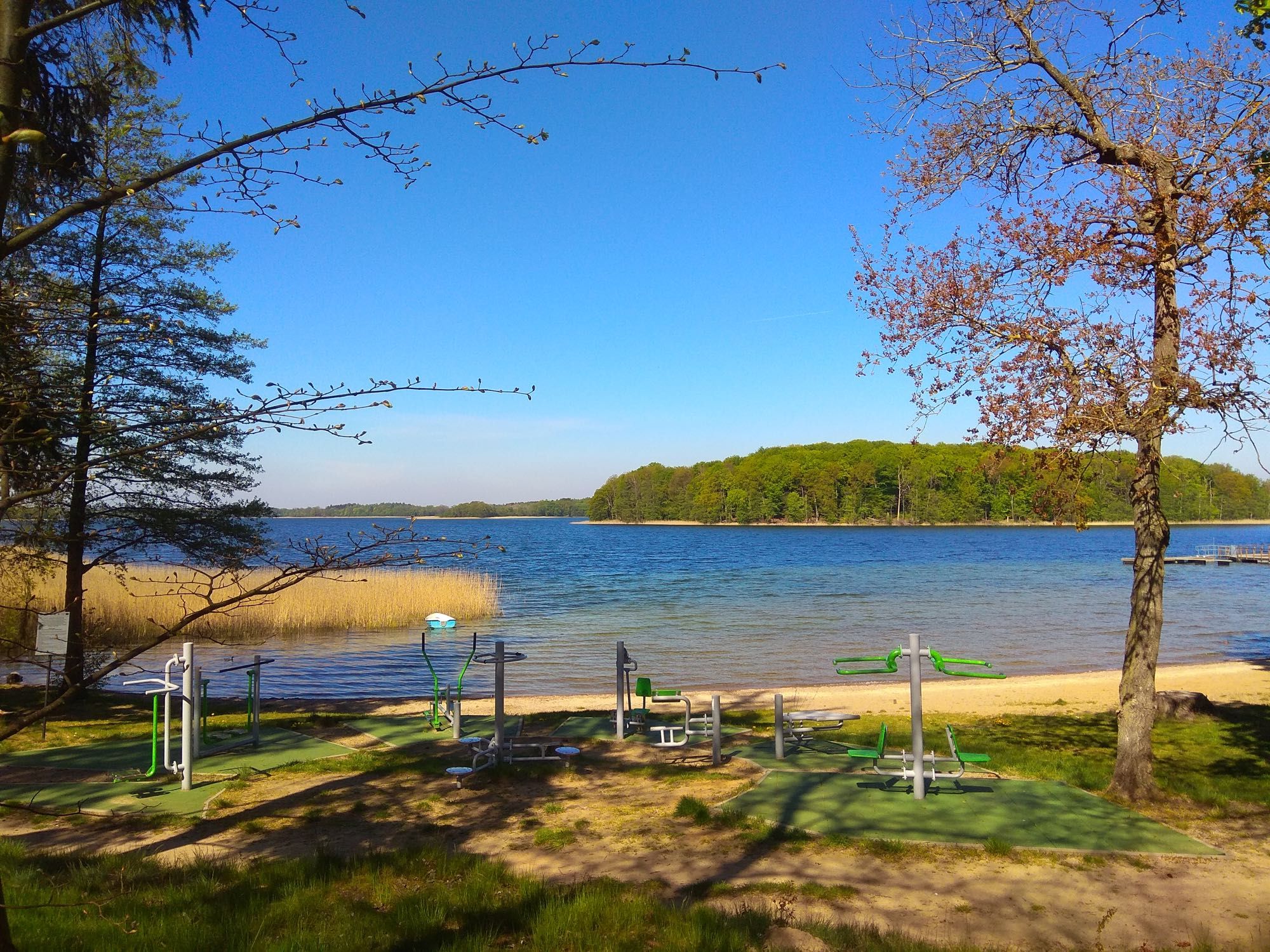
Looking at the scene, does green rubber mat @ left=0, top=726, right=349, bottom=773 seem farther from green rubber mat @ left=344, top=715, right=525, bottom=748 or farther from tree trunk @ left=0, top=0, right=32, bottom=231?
tree trunk @ left=0, top=0, right=32, bottom=231

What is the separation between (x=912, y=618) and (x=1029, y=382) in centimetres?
2471

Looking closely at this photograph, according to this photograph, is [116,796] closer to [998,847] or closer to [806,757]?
[806,757]

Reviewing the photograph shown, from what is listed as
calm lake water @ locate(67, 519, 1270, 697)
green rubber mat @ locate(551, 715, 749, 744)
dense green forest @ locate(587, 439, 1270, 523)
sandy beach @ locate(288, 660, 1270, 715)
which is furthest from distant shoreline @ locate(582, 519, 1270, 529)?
green rubber mat @ locate(551, 715, 749, 744)

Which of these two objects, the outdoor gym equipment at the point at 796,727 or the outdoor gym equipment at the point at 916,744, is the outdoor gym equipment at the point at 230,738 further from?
the outdoor gym equipment at the point at 916,744

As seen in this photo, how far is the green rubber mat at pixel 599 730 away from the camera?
36.0ft

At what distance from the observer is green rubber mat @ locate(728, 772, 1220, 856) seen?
273 inches

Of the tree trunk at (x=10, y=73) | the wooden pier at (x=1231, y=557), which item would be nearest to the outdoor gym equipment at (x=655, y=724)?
the tree trunk at (x=10, y=73)

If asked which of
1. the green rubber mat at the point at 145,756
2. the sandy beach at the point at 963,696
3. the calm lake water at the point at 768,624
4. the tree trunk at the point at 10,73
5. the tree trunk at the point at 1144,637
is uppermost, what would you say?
the tree trunk at the point at 10,73

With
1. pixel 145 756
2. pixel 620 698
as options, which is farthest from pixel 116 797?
pixel 620 698

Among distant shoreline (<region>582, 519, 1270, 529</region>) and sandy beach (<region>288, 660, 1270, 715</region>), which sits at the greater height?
distant shoreline (<region>582, 519, 1270, 529</region>)

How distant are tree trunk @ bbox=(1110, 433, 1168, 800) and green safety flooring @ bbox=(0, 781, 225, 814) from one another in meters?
8.23

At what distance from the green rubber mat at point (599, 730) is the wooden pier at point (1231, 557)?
186 feet

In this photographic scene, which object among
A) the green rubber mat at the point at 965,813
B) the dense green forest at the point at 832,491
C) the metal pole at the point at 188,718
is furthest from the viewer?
the dense green forest at the point at 832,491

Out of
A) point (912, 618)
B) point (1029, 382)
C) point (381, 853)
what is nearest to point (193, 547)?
point (381, 853)
